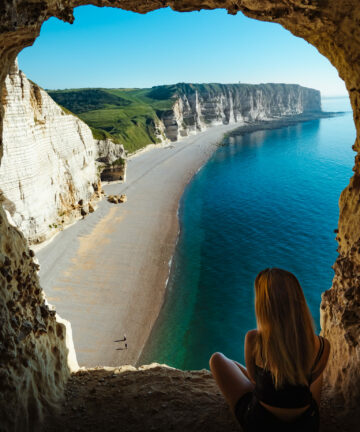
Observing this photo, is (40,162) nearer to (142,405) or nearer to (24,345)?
(24,345)

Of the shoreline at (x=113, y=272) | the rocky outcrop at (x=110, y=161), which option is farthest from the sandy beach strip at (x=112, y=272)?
the rocky outcrop at (x=110, y=161)

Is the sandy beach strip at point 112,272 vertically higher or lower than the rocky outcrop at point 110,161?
lower

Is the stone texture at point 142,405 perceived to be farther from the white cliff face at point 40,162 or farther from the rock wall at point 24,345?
the white cliff face at point 40,162

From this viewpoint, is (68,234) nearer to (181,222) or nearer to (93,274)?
(93,274)

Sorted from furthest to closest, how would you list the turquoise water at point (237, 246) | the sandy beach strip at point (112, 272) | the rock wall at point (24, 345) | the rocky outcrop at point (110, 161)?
the rocky outcrop at point (110, 161)
the turquoise water at point (237, 246)
the sandy beach strip at point (112, 272)
the rock wall at point (24, 345)

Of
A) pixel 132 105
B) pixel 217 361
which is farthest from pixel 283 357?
pixel 132 105

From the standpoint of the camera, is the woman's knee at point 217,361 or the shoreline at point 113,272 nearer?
the woman's knee at point 217,361

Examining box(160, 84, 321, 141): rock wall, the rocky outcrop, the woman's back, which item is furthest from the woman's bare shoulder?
box(160, 84, 321, 141): rock wall

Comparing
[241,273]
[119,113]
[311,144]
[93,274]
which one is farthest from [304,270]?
[119,113]
